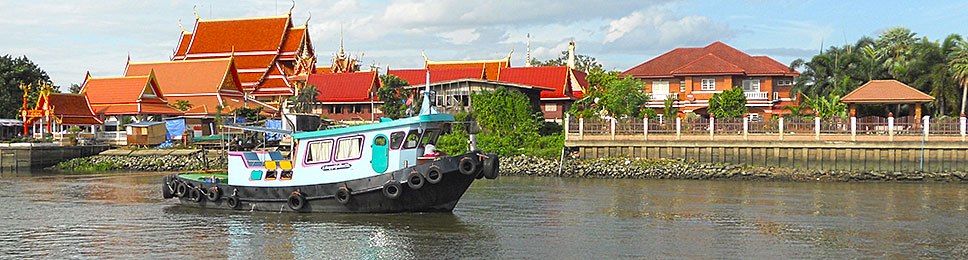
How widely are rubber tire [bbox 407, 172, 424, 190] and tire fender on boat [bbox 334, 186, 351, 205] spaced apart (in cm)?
167

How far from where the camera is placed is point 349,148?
897 inches

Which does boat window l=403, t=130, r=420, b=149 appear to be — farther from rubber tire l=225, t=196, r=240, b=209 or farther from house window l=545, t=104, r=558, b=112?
house window l=545, t=104, r=558, b=112

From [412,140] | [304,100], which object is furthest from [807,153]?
[304,100]

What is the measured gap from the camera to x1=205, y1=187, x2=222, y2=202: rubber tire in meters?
25.1

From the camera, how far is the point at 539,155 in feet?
137

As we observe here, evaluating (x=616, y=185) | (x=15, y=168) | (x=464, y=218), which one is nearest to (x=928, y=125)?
(x=616, y=185)

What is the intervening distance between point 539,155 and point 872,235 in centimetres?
2198

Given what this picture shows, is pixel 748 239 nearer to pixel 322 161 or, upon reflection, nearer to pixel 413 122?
pixel 413 122

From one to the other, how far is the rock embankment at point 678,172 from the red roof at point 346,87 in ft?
68.4

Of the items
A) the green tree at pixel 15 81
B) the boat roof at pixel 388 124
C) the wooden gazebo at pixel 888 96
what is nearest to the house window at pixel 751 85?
the wooden gazebo at pixel 888 96

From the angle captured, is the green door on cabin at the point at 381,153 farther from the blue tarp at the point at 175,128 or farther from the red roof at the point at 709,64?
the blue tarp at the point at 175,128

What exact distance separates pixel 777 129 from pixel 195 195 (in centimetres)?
2493

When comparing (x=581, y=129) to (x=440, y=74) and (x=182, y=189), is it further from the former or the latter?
(x=440, y=74)

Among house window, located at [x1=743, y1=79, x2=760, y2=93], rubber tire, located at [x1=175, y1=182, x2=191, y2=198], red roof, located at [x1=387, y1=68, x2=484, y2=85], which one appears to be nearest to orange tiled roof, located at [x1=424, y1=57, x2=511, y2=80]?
red roof, located at [x1=387, y1=68, x2=484, y2=85]
